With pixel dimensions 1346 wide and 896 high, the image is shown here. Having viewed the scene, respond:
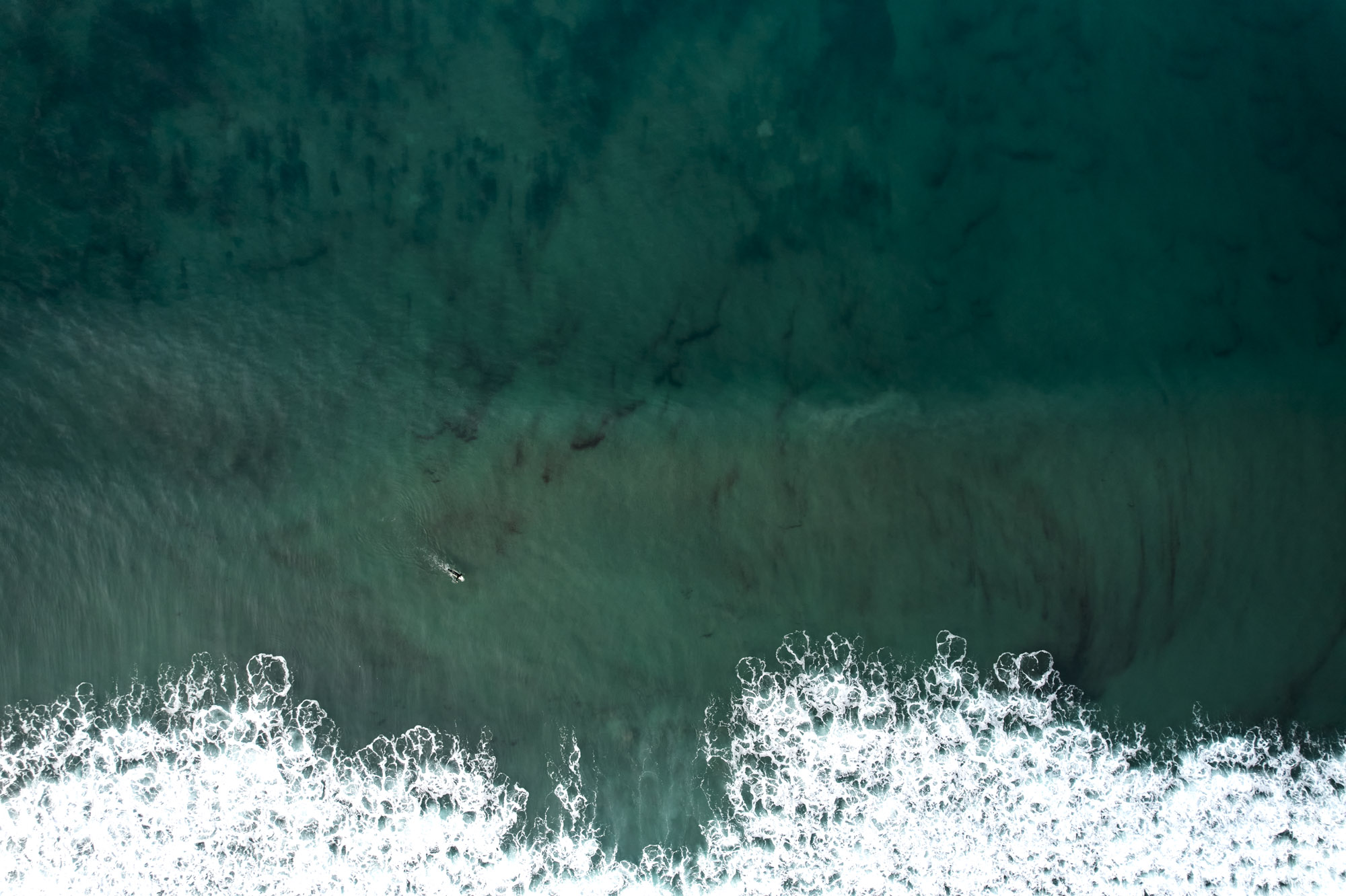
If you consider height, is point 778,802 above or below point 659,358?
below

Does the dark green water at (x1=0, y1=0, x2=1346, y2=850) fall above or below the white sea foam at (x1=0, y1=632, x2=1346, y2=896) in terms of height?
above

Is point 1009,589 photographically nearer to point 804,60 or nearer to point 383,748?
point 804,60

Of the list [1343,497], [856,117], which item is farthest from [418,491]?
[1343,497]

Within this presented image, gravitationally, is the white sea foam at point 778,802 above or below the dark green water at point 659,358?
below
